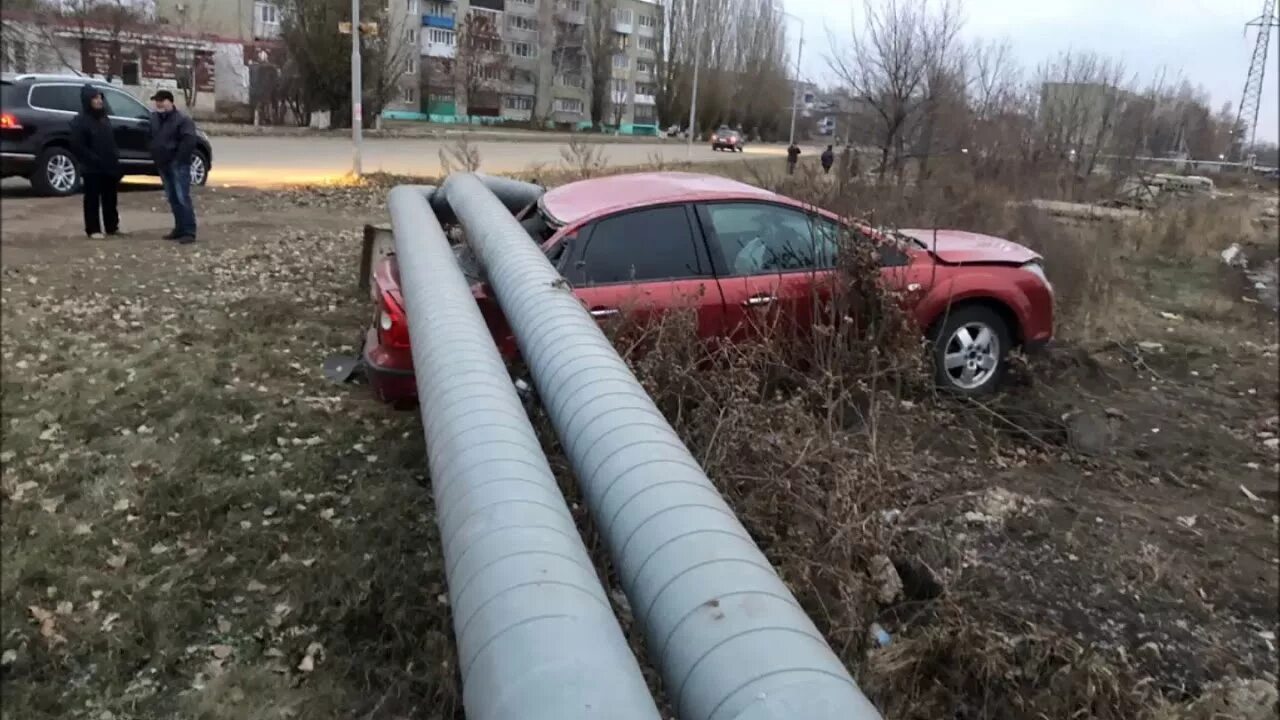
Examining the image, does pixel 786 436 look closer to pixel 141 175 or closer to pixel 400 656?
pixel 400 656

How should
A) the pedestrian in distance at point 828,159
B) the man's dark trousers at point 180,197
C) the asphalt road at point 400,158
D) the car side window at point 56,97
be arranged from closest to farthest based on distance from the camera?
the car side window at point 56,97 → the man's dark trousers at point 180,197 → the asphalt road at point 400,158 → the pedestrian in distance at point 828,159

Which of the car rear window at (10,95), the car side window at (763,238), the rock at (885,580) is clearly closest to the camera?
the car rear window at (10,95)

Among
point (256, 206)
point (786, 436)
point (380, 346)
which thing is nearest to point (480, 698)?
point (786, 436)

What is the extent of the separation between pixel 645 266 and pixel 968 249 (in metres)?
2.35

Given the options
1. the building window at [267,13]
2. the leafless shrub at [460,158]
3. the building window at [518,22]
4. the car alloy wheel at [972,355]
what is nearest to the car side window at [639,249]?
the building window at [518,22]

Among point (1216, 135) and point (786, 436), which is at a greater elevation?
point (1216, 135)

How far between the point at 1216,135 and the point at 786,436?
8.19 feet

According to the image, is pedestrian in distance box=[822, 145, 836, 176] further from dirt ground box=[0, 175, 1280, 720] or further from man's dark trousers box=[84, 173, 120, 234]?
man's dark trousers box=[84, 173, 120, 234]

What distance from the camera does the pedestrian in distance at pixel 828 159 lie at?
8.60m

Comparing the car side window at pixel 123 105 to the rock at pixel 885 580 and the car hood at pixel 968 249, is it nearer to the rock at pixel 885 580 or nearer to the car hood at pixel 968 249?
the rock at pixel 885 580

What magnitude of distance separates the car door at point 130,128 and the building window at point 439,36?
123cm

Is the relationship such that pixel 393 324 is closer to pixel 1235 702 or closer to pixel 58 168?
pixel 58 168

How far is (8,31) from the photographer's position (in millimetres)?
1225

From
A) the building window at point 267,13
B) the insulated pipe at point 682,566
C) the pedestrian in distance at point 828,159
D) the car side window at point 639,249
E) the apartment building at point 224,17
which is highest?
the building window at point 267,13
